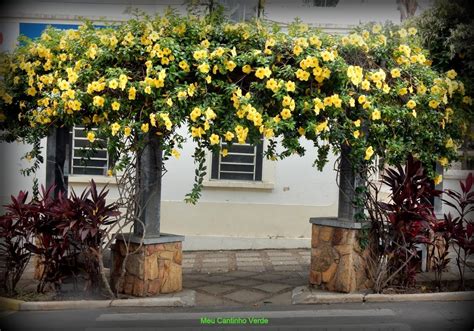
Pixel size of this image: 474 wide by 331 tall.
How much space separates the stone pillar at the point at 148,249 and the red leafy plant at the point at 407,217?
7.84 ft

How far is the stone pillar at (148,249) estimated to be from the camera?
587 cm

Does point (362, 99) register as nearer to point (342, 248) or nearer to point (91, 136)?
point (342, 248)

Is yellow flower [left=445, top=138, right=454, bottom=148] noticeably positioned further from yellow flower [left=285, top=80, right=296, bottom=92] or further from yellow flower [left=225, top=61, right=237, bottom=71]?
yellow flower [left=225, top=61, right=237, bottom=71]

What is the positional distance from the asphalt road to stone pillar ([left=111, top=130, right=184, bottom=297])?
41 centimetres

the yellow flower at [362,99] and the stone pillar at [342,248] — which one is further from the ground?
the yellow flower at [362,99]

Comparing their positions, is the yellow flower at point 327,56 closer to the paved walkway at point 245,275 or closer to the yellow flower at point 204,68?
the yellow flower at point 204,68

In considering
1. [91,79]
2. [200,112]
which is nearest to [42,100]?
[91,79]

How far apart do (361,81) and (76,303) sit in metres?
3.71

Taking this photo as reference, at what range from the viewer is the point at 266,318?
5141 millimetres

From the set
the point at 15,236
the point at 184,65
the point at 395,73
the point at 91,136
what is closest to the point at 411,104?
the point at 395,73

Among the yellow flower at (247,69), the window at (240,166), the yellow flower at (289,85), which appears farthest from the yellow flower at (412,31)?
the window at (240,166)

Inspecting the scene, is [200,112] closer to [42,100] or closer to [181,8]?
[181,8]

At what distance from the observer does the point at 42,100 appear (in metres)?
5.64

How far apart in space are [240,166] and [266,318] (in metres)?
4.22
